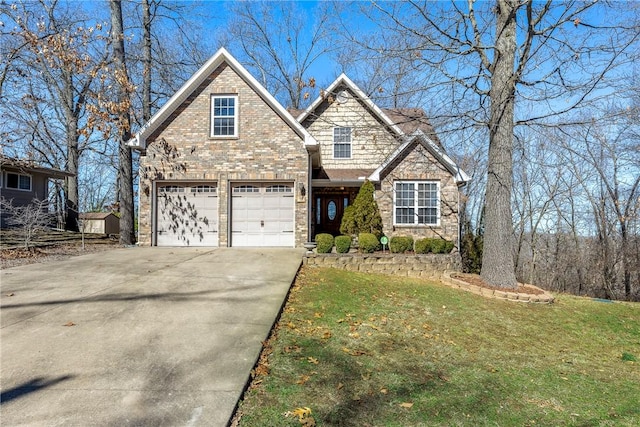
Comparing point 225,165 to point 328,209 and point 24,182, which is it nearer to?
point 328,209

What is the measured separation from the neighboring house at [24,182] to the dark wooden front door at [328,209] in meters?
13.8

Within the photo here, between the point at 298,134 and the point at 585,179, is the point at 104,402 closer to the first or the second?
the point at 298,134

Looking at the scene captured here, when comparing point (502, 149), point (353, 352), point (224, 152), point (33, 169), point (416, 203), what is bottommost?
point (353, 352)

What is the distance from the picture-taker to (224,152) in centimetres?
1190

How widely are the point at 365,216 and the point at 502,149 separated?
483 centimetres

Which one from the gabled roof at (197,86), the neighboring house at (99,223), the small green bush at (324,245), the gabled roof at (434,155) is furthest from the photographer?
the neighboring house at (99,223)

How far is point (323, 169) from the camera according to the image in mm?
15023

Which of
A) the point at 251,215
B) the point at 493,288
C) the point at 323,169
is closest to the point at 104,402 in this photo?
the point at 493,288

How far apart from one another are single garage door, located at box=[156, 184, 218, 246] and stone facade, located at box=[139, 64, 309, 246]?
12.1 inches

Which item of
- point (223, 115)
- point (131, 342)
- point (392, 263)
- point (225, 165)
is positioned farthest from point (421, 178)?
point (131, 342)

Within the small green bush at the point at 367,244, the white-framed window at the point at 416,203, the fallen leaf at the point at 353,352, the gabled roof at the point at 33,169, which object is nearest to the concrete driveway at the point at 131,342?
the fallen leaf at the point at 353,352

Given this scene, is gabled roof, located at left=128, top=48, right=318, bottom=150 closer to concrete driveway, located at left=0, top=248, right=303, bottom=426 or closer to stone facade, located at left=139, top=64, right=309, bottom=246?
stone facade, located at left=139, top=64, right=309, bottom=246

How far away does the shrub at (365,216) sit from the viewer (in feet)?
39.0

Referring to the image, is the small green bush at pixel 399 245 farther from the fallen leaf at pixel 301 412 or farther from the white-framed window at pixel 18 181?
the white-framed window at pixel 18 181
